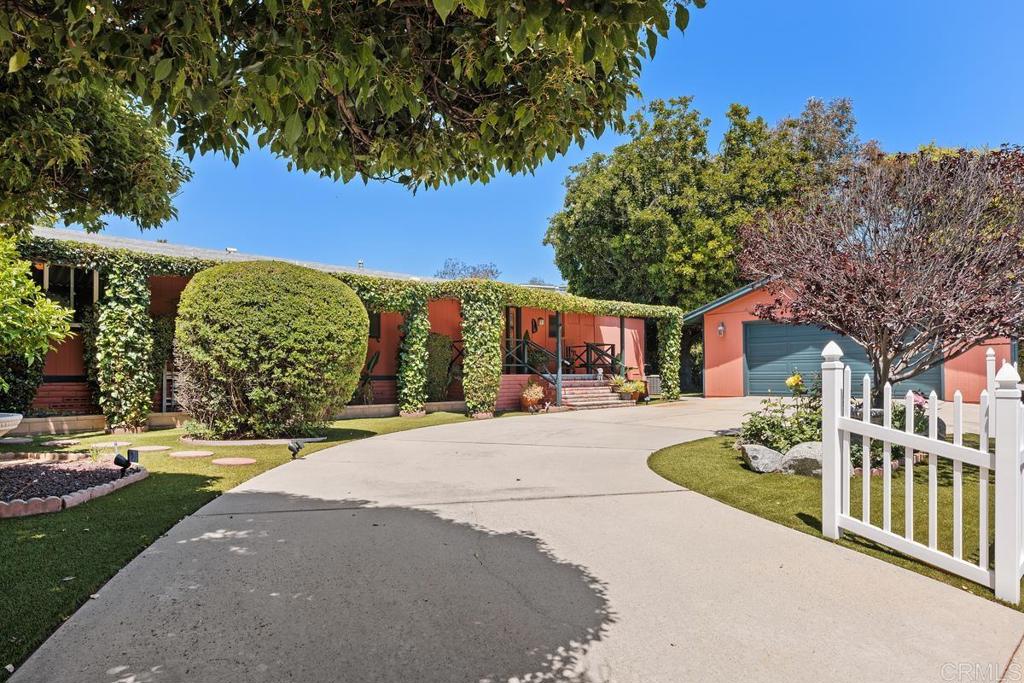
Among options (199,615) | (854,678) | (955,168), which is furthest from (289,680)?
(955,168)

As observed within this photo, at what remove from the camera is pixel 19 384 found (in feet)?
33.1

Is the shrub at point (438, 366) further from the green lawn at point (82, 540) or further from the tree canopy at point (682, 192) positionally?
the tree canopy at point (682, 192)

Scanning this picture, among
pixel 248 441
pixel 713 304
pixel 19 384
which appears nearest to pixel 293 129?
pixel 248 441

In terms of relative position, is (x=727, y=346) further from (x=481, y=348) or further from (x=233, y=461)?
(x=233, y=461)

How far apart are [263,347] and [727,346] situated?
1561 centimetres

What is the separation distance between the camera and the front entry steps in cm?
1584

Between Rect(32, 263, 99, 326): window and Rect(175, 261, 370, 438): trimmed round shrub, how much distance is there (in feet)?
14.2

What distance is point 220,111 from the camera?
3.07m

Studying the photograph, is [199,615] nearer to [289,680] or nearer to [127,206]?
[289,680]

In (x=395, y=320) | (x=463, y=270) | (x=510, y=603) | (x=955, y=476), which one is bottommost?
(x=510, y=603)

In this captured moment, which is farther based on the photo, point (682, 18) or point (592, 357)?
point (592, 357)

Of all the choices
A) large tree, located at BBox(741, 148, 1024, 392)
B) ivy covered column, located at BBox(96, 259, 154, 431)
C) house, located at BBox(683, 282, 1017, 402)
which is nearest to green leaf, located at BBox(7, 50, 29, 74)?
large tree, located at BBox(741, 148, 1024, 392)

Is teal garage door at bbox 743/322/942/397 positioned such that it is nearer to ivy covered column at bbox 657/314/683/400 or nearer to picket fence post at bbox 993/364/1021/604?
ivy covered column at bbox 657/314/683/400

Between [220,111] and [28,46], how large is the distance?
0.87 metres
